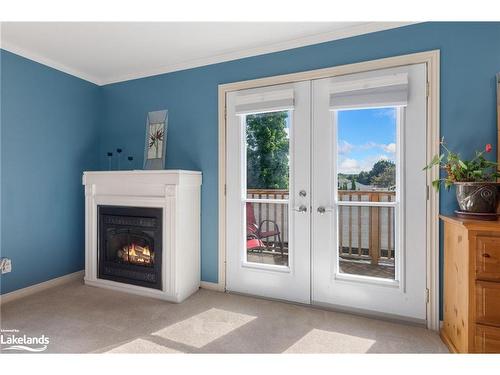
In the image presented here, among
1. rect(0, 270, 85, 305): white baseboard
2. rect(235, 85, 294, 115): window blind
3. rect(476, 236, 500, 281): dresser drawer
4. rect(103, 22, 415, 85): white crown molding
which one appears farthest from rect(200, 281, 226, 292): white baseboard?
rect(103, 22, 415, 85): white crown molding

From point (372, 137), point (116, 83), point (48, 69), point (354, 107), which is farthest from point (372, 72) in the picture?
point (48, 69)

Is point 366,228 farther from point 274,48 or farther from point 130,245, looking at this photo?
point 130,245

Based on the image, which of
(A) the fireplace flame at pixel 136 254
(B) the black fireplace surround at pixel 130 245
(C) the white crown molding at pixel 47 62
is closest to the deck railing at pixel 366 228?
(B) the black fireplace surround at pixel 130 245

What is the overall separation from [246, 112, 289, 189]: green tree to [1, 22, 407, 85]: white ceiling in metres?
0.66

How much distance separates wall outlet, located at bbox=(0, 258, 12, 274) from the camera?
8.34ft

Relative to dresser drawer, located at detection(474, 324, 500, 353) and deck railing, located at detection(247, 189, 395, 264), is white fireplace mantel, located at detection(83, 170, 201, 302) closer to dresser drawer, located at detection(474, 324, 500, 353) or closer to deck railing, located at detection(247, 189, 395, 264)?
deck railing, located at detection(247, 189, 395, 264)

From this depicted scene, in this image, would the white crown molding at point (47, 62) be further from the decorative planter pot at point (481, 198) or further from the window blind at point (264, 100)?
the decorative planter pot at point (481, 198)

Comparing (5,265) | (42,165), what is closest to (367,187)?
(42,165)

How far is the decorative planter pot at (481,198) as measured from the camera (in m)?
1.77

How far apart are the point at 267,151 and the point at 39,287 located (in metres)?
2.70

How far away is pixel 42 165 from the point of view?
2.92 meters

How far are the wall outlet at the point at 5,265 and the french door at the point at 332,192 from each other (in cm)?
202
